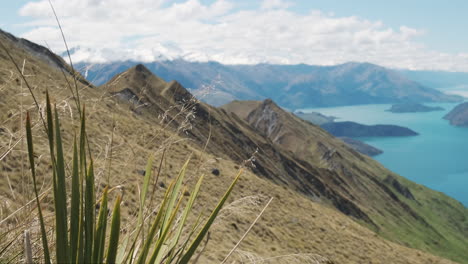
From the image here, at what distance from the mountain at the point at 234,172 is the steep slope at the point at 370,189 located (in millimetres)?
485

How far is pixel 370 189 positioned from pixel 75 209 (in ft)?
384

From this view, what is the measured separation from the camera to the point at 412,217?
106 metres

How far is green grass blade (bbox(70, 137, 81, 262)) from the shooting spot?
5.41ft

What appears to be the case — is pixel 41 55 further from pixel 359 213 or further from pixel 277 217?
pixel 359 213

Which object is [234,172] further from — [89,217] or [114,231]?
[114,231]

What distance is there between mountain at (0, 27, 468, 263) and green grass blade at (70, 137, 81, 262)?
0.20 meters

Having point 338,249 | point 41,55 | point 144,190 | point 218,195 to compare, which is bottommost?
point 338,249

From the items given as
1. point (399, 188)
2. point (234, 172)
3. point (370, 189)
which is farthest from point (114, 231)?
point (399, 188)

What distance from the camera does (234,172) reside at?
3150 cm

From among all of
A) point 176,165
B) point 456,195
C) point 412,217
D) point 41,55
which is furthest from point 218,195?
point 456,195

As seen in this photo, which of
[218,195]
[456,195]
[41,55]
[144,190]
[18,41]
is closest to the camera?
[144,190]

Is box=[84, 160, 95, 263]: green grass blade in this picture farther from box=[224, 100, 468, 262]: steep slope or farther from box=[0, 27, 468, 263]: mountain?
box=[224, 100, 468, 262]: steep slope

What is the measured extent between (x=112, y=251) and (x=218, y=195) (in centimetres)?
2348

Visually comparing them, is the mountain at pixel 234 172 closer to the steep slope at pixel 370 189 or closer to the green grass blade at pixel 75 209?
the green grass blade at pixel 75 209
